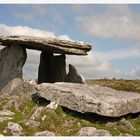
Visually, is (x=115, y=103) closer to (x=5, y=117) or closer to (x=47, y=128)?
(x=47, y=128)

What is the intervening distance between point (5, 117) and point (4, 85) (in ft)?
28.2

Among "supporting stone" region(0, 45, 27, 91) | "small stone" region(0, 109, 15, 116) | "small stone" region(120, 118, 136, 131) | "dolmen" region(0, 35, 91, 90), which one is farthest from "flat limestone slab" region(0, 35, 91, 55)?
"small stone" region(120, 118, 136, 131)

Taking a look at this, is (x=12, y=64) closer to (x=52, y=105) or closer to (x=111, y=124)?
(x=52, y=105)

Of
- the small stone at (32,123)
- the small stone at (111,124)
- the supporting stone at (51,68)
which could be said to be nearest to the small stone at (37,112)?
the small stone at (32,123)

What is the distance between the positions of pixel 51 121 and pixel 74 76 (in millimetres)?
11570

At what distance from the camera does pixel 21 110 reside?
22.1m

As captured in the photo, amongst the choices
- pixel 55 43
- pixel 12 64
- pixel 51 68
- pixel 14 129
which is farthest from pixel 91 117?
pixel 51 68

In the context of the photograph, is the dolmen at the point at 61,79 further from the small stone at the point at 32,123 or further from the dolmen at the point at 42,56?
the small stone at the point at 32,123

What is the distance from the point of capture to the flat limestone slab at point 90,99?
67.9ft

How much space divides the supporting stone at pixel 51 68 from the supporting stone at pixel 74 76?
0.56 metres

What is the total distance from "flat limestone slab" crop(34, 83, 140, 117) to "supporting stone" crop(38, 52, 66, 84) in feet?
26.5

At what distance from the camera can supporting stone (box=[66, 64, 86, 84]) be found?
1184 inches

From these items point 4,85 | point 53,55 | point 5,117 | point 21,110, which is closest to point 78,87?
point 21,110

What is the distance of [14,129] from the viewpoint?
17.4 metres
